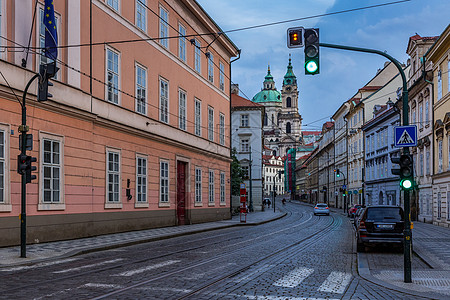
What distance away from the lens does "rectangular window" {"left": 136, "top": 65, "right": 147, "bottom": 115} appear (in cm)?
2748

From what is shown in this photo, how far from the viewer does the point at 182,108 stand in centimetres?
3394

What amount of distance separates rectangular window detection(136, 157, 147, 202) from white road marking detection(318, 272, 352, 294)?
16.0 metres

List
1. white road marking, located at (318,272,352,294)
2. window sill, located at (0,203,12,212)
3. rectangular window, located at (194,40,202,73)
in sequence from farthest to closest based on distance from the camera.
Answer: rectangular window, located at (194,40,202,73), window sill, located at (0,203,12,212), white road marking, located at (318,272,352,294)

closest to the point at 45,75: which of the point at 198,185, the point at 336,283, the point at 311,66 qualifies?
the point at 311,66

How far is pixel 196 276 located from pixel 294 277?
2111 millimetres

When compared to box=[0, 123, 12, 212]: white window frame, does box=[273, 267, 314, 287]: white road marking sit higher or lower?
lower

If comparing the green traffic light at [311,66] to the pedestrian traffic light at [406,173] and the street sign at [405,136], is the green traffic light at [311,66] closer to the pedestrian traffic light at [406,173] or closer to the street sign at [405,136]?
the street sign at [405,136]

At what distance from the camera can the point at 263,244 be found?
2042cm

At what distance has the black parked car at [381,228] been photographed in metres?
17.8

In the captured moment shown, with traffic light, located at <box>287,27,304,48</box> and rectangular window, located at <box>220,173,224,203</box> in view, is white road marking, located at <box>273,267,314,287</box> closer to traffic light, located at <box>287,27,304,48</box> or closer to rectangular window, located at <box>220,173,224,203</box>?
traffic light, located at <box>287,27,304,48</box>

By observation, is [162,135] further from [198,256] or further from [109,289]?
[109,289]

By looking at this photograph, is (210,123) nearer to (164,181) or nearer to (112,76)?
(164,181)

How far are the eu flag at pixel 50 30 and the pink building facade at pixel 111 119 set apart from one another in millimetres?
716

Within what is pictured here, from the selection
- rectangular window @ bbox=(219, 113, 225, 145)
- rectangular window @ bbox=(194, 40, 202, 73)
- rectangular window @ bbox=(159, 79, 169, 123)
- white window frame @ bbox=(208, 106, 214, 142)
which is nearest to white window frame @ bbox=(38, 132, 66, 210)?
rectangular window @ bbox=(159, 79, 169, 123)
